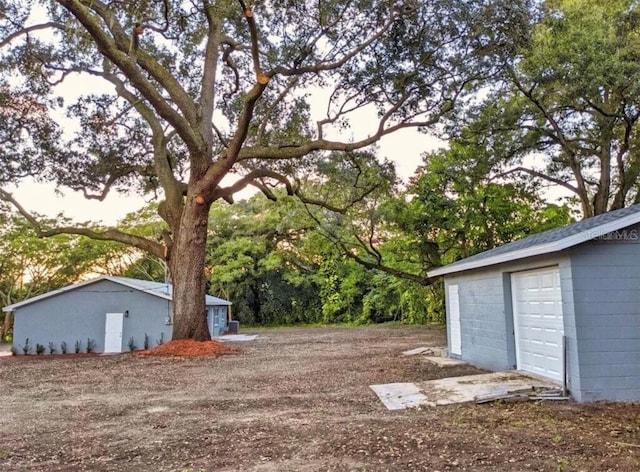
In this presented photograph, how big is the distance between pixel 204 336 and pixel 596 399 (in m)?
9.94

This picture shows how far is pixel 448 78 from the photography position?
1214cm

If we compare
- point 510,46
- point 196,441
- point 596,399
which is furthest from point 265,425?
point 510,46

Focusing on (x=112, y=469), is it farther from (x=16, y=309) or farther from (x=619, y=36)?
(x=16, y=309)

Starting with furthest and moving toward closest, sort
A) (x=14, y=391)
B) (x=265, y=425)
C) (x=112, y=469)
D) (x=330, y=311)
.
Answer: (x=330, y=311), (x=14, y=391), (x=265, y=425), (x=112, y=469)

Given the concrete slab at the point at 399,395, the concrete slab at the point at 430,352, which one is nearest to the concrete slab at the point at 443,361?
the concrete slab at the point at 430,352

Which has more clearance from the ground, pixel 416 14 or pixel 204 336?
pixel 416 14

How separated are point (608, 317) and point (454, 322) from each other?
4909 mm

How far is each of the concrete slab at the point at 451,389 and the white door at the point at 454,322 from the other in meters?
2.84

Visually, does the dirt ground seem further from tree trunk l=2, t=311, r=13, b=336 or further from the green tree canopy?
tree trunk l=2, t=311, r=13, b=336

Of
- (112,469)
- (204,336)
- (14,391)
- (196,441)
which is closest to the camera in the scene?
(112,469)

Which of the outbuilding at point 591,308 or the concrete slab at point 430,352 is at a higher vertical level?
the outbuilding at point 591,308

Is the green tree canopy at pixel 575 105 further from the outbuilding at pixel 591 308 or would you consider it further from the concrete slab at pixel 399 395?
the concrete slab at pixel 399 395

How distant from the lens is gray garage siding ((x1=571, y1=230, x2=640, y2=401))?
6180 millimetres

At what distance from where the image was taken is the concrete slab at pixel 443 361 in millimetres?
10012
